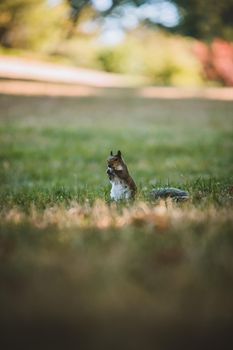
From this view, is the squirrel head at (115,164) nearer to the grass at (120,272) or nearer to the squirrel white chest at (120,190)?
the squirrel white chest at (120,190)

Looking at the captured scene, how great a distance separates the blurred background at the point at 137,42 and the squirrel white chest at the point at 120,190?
108ft

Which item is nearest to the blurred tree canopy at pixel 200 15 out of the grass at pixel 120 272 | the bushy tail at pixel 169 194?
the grass at pixel 120 272

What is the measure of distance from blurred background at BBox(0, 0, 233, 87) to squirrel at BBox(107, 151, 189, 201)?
108 ft

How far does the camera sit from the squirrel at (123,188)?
241 inches

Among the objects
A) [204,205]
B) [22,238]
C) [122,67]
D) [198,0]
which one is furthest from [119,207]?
[122,67]

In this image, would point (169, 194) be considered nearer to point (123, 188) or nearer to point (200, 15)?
point (123, 188)

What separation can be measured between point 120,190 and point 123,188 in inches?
2.2

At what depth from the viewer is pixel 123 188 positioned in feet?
21.0

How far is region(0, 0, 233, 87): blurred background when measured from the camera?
1661 inches

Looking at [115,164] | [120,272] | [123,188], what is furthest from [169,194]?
[120,272]

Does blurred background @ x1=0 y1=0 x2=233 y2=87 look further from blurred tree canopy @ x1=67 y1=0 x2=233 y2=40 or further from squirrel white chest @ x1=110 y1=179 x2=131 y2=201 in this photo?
squirrel white chest @ x1=110 y1=179 x2=131 y2=201

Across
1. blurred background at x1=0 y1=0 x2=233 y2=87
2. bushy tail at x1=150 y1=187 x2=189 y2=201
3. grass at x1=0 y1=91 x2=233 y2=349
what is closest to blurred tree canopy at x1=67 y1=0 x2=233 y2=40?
blurred background at x1=0 y1=0 x2=233 y2=87

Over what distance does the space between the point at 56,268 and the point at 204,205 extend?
2411mm

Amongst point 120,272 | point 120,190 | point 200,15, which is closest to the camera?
point 120,272
